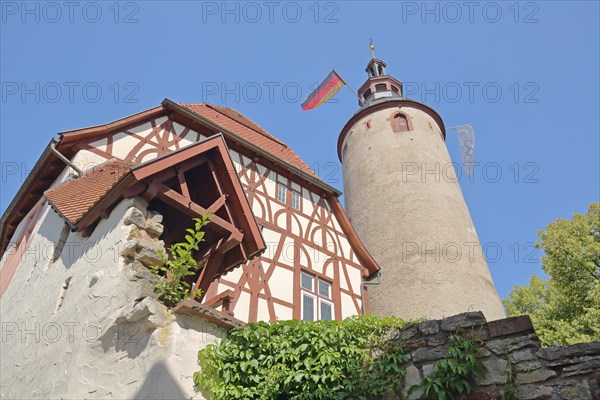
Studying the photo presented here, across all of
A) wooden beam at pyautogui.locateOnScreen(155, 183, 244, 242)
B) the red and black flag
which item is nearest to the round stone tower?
the red and black flag

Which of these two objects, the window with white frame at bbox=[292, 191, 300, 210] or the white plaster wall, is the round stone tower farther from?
the white plaster wall

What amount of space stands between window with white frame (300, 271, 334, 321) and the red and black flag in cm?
1122

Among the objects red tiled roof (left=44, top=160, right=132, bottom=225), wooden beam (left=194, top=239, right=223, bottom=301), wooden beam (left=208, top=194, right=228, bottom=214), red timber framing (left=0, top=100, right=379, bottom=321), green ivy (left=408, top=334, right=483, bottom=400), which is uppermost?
red timber framing (left=0, top=100, right=379, bottom=321)

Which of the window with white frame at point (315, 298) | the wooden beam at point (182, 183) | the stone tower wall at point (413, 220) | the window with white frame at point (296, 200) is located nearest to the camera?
the wooden beam at point (182, 183)

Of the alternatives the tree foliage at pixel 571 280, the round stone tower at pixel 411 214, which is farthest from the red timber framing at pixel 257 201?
the tree foliage at pixel 571 280

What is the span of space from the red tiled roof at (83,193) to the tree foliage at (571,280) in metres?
13.9

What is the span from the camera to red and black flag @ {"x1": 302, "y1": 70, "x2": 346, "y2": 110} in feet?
75.6

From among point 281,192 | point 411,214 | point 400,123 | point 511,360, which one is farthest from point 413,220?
point 511,360

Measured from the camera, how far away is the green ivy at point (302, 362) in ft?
20.0

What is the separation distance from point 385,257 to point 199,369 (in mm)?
11682

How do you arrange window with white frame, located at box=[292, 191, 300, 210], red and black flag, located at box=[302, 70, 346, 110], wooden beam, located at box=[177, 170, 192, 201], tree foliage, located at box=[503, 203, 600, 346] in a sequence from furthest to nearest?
red and black flag, located at box=[302, 70, 346, 110], tree foliage, located at box=[503, 203, 600, 346], window with white frame, located at box=[292, 191, 300, 210], wooden beam, located at box=[177, 170, 192, 201]

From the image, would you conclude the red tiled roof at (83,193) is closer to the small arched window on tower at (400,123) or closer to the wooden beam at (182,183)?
the wooden beam at (182,183)

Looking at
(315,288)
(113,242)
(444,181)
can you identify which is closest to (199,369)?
(113,242)

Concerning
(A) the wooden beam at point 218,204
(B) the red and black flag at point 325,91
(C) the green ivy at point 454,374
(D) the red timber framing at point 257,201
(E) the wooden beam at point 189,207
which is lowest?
(C) the green ivy at point 454,374
